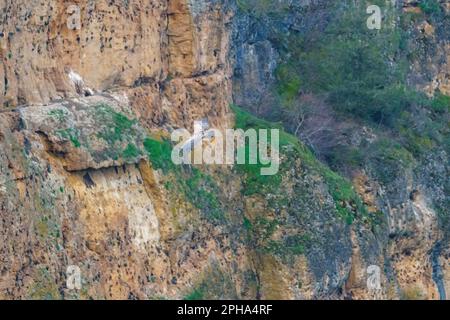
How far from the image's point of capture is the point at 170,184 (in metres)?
33.5

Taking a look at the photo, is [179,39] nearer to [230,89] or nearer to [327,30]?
[230,89]

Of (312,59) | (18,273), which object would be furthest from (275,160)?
(18,273)

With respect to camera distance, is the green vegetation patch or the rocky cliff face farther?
the green vegetation patch

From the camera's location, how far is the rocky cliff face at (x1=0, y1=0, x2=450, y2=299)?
2970cm

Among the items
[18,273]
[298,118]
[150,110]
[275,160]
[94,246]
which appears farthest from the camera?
[298,118]

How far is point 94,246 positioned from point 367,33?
13.3m

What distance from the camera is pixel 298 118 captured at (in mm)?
40250

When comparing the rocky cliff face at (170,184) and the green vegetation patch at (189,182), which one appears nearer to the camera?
the rocky cliff face at (170,184)

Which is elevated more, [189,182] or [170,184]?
[189,182]

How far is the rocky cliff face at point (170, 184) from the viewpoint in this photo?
97.5 feet

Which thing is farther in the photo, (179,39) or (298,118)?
(298,118)

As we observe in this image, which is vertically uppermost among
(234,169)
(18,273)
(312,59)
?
(312,59)

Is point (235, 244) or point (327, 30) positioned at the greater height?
point (327, 30)

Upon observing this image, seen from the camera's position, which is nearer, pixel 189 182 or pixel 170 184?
pixel 170 184
